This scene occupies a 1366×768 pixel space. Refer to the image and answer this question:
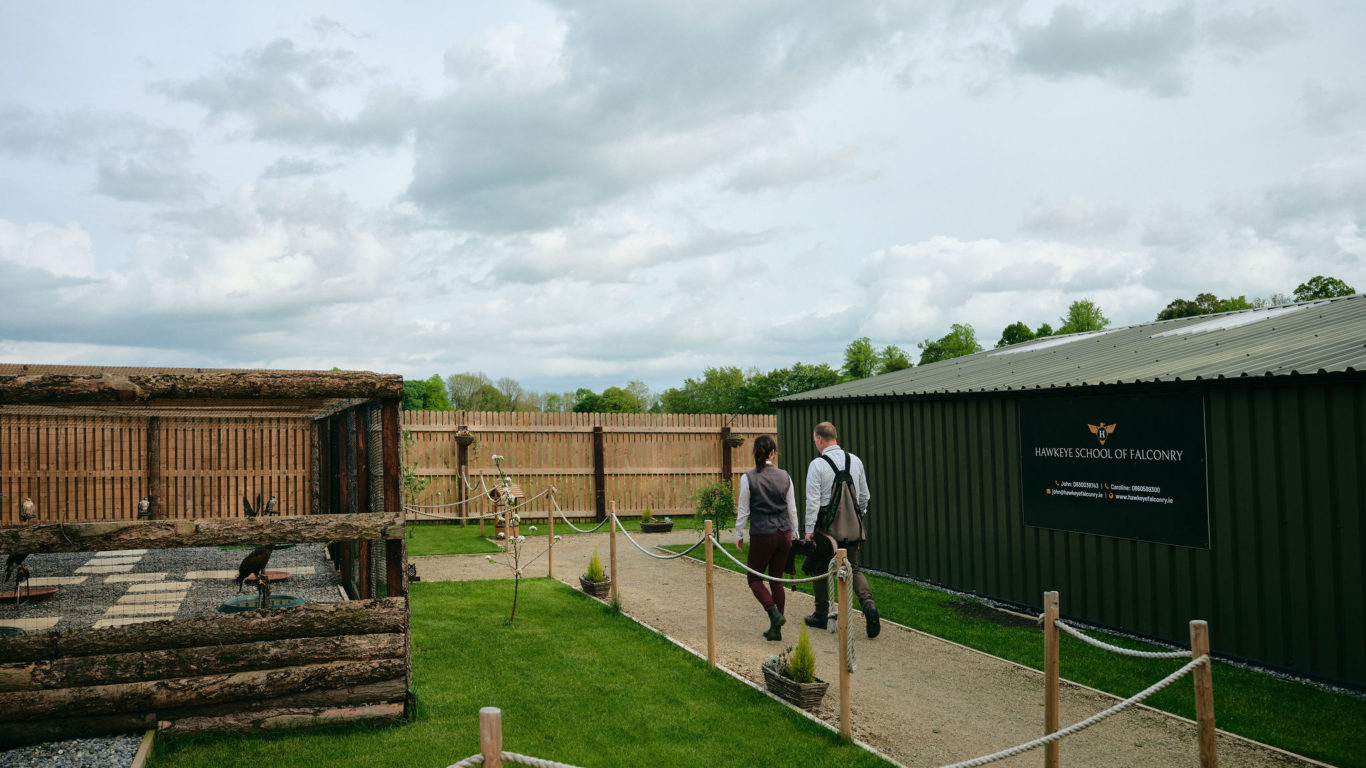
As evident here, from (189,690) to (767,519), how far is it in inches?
180

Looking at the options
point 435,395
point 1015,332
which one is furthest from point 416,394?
point 1015,332

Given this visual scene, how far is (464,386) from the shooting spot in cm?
7412

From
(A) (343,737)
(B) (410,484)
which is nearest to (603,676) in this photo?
(A) (343,737)

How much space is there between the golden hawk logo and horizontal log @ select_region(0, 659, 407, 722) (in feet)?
22.1

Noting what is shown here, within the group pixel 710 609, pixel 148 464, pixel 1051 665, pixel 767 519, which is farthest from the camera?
pixel 148 464

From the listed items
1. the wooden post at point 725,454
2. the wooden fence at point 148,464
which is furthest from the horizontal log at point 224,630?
the wooden post at point 725,454

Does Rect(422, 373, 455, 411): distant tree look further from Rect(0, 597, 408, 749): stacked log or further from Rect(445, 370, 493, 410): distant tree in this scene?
Rect(0, 597, 408, 749): stacked log

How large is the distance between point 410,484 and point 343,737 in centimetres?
1146

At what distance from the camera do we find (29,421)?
14.7m

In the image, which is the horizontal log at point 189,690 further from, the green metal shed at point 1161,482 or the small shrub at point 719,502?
the small shrub at point 719,502

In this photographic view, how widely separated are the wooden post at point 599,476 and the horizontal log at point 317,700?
13478mm

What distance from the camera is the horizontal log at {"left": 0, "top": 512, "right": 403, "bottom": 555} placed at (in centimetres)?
507

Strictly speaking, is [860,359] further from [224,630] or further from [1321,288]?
[224,630]

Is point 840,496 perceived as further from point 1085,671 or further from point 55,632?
point 55,632
